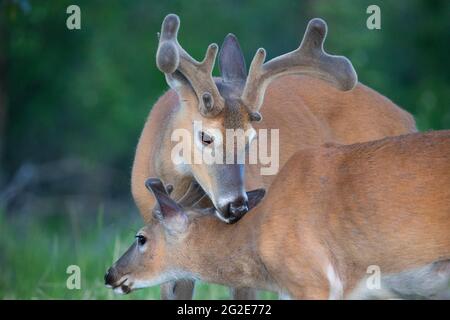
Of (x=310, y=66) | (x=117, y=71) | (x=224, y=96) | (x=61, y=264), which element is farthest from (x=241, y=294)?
(x=117, y=71)

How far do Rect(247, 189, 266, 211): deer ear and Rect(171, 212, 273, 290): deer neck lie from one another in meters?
0.19

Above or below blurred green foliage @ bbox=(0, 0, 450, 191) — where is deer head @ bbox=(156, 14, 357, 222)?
below

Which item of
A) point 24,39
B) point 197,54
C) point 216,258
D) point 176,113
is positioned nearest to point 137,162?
point 176,113

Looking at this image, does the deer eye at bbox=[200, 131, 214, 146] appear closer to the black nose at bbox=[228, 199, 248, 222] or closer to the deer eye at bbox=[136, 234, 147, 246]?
the black nose at bbox=[228, 199, 248, 222]

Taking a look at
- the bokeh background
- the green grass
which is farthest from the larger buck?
the bokeh background

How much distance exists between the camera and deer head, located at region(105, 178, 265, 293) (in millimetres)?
7922

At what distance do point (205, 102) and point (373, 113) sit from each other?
1.96 meters

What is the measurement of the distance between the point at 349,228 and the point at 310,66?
1.69 meters

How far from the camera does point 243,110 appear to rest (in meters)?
8.32

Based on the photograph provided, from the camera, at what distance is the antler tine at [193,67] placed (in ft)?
27.0

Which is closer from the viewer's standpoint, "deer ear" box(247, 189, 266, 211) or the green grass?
"deer ear" box(247, 189, 266, 211)

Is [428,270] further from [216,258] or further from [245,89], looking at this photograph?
[245,89]

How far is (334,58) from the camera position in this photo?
865 centimetres

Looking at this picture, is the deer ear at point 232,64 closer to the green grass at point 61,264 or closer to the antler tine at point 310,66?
the antler tine at point 310,66
